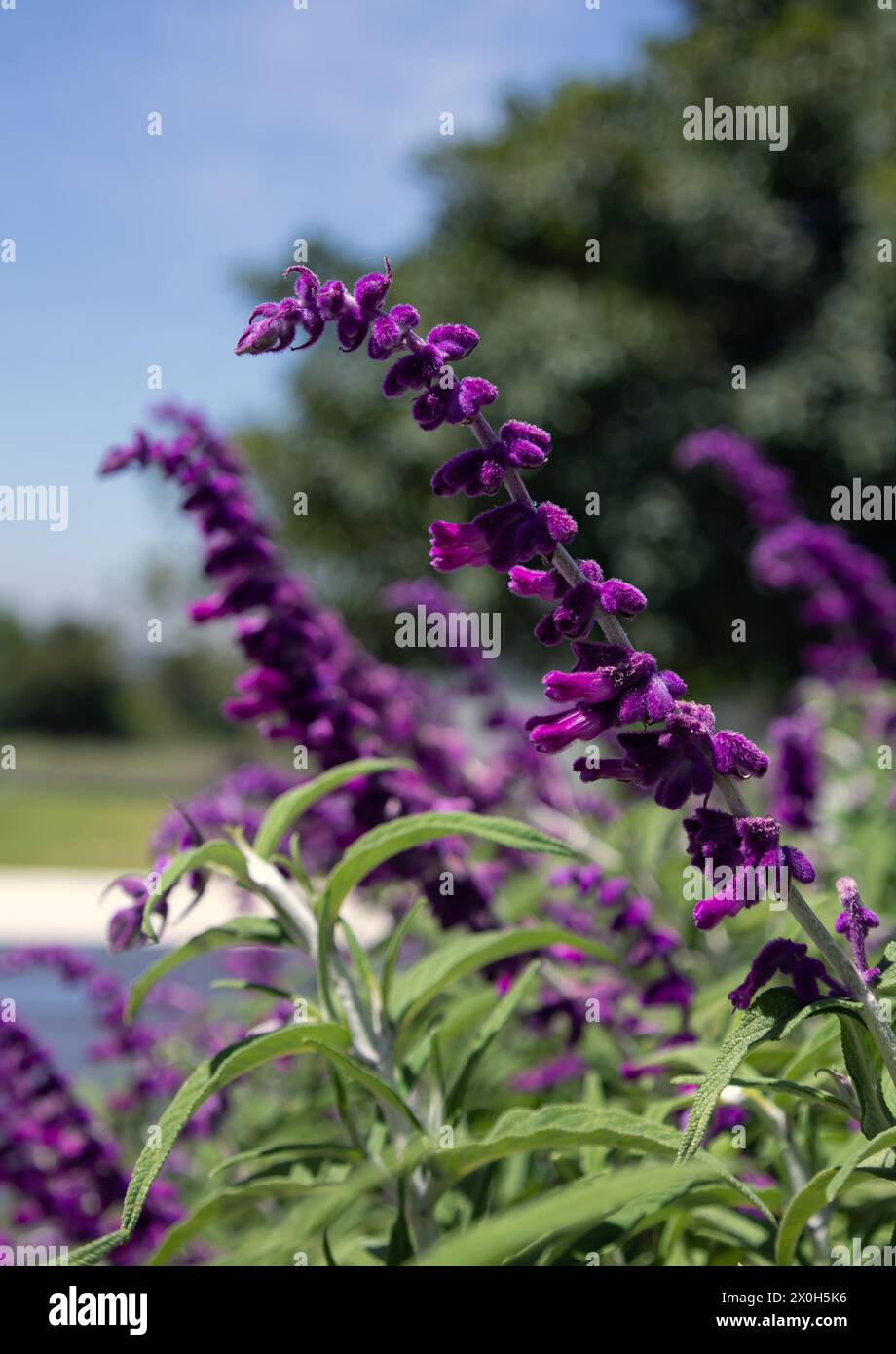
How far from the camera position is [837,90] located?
18.7 metres

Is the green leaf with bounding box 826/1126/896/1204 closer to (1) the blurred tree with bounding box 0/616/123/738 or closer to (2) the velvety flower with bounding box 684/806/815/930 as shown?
(2) the velvety flower with bounding box 684/806/815/930

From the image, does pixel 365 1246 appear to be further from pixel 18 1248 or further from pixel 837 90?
pixel 837 90

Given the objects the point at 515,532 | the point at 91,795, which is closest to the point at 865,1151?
the point at 515,532

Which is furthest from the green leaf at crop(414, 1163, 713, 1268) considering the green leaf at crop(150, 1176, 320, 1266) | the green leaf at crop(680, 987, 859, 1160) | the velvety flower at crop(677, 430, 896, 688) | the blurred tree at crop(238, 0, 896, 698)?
the blurred tree at crop(238, 0, 896, 698)

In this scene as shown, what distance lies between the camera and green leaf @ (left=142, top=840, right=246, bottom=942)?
106 cm

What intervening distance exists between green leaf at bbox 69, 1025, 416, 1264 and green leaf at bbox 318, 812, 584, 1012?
12cm

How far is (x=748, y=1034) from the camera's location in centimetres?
80

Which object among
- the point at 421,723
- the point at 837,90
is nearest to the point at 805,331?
the point at 837,90

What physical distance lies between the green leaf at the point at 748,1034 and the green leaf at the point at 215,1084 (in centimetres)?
33

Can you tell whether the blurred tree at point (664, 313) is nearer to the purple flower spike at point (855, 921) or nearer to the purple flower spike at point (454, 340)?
the purple flower spike at point (454, 340)

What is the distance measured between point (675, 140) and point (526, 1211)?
20926 mm

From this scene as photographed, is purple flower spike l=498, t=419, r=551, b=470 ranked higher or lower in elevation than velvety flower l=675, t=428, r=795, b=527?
lower

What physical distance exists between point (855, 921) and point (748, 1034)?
15 centimetres

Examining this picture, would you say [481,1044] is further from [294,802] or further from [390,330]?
[390,330]
